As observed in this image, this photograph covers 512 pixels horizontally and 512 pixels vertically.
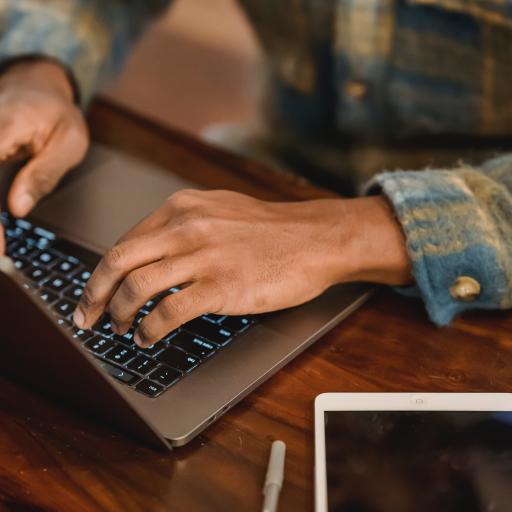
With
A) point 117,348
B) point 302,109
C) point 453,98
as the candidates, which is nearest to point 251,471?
point 117,348

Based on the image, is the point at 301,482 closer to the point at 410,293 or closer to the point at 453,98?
the point at 410,293

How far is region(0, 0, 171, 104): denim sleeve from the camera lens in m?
0.92

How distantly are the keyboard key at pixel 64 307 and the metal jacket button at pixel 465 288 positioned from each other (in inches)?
11.7

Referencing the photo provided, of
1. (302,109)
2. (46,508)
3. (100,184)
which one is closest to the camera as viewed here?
(46,508)

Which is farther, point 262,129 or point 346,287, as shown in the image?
point 262,129

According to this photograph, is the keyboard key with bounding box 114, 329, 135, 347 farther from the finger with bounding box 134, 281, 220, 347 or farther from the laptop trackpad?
the laptop trackpad

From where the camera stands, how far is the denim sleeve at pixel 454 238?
2.06 feet

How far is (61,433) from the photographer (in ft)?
1.81

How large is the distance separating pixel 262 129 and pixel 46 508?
2.47 ft

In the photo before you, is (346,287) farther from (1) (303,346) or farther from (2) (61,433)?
(2) (61,433)

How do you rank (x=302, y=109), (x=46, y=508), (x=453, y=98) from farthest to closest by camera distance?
1. (x=302, y=109)
2. (x=453, y=98)
3. (x=46, y=508)

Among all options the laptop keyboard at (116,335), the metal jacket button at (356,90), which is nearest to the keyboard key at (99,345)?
A: the laptop keyboard at (116,335)

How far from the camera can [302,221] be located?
657 mm

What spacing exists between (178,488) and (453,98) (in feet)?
1.96
